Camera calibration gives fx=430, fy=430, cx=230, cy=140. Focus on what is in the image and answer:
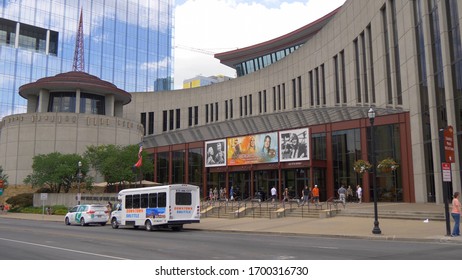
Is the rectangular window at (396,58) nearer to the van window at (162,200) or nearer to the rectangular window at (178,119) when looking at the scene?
the van window at (162,200)

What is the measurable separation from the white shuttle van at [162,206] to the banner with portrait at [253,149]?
20.3 m

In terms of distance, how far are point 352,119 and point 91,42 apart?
101761mm

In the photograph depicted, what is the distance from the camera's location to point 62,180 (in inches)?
2125

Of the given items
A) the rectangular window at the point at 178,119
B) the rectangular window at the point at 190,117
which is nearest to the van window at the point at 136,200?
the rectangular window at the point at 190,117

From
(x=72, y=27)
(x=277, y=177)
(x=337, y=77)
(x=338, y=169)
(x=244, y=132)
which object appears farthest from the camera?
(x=72, y=27)

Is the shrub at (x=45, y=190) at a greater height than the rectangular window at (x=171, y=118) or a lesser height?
lesser

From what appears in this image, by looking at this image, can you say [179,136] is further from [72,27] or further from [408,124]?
[72,27]

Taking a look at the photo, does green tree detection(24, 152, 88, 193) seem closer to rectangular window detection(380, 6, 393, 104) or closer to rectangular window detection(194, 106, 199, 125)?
rectangular window detection(194, 106, 199, 125)

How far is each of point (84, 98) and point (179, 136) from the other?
18.8m

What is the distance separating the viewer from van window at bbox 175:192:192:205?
26.7 metres

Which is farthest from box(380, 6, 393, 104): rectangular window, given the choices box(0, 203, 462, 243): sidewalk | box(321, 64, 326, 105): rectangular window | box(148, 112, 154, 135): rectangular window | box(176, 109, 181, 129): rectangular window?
box(148, 112, 154, 135): rectangular window

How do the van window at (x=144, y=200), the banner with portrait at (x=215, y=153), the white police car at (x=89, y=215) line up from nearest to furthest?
the van window at (x=144, y=200), the white police car at (x=89, y=215), the banner with portrait at (x=215, y=153)

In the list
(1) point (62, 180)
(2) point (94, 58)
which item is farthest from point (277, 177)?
(2) point (94, 58)

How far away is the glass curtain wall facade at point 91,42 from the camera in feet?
370
